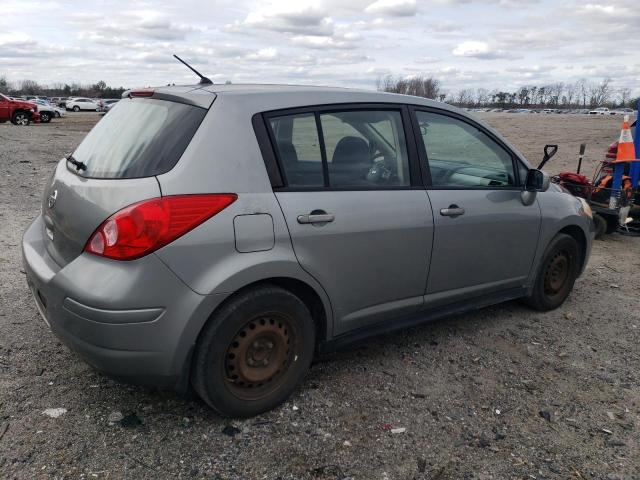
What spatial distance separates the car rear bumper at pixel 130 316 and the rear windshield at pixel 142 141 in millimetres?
485

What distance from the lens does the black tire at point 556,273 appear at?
4578 mm

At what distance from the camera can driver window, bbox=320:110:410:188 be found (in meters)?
3.24

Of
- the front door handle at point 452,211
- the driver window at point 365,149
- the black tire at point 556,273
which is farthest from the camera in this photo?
the black tire at point 556,273

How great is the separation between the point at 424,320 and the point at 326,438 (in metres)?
1.20

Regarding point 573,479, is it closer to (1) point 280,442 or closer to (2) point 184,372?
(1) point 280,442

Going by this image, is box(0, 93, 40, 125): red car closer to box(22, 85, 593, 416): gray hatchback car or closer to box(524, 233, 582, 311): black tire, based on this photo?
box(22, 85, 593, 416): gray hatchback car

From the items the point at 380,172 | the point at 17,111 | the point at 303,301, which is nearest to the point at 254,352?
the point at 303,301

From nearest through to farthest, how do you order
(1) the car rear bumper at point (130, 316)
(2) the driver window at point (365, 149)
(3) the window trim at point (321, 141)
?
1. (1) the car rear bumper at point (130, 316)
2. (3) the window trim at point (321, 141)
3. (2) the driver window at point (365, 149)

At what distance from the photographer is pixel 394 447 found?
2.85m

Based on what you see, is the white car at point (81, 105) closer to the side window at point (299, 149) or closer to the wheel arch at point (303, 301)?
the side window at point (299, 149)

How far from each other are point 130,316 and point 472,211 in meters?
2.35

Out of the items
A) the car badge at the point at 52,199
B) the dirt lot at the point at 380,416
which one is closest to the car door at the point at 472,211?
the dirt lot at the point at 380,416

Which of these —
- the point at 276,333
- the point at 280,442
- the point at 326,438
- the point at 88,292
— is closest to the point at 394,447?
the point at 326,438

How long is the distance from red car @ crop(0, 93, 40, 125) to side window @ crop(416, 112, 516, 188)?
2735cm
